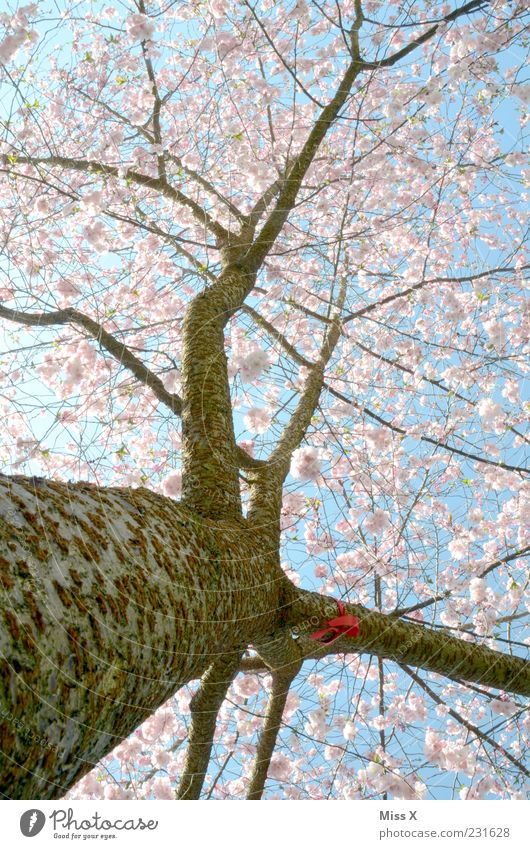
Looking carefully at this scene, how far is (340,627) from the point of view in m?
1.81

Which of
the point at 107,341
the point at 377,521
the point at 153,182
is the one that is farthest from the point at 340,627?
the point at 153,182

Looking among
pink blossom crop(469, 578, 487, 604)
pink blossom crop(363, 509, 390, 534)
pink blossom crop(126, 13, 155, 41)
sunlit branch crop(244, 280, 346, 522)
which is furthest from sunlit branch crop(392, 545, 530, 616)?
pink blossom crop(126, 13, 155, 41)

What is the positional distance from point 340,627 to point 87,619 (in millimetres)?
1194

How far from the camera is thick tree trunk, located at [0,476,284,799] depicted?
2.25 ft

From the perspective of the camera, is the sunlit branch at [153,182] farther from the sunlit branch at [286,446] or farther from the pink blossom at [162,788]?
the pink blossom at [162,788]

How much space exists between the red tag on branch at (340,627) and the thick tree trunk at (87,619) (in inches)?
25.8

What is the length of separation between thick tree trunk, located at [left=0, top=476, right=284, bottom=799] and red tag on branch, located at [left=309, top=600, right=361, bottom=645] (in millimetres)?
655

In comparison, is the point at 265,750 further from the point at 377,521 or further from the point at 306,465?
→ the point at 377,521

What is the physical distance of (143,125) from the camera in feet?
11.7

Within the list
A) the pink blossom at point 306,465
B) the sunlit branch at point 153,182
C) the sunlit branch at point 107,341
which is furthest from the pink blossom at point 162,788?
the sunlit branch at point 153,182

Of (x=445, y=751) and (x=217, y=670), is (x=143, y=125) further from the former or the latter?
(x=445, y=751)

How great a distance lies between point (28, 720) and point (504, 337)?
4.62 meters

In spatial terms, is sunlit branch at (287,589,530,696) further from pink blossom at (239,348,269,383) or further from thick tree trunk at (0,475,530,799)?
pink blossom at (239,348,269,383)

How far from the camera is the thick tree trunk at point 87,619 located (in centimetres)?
69
